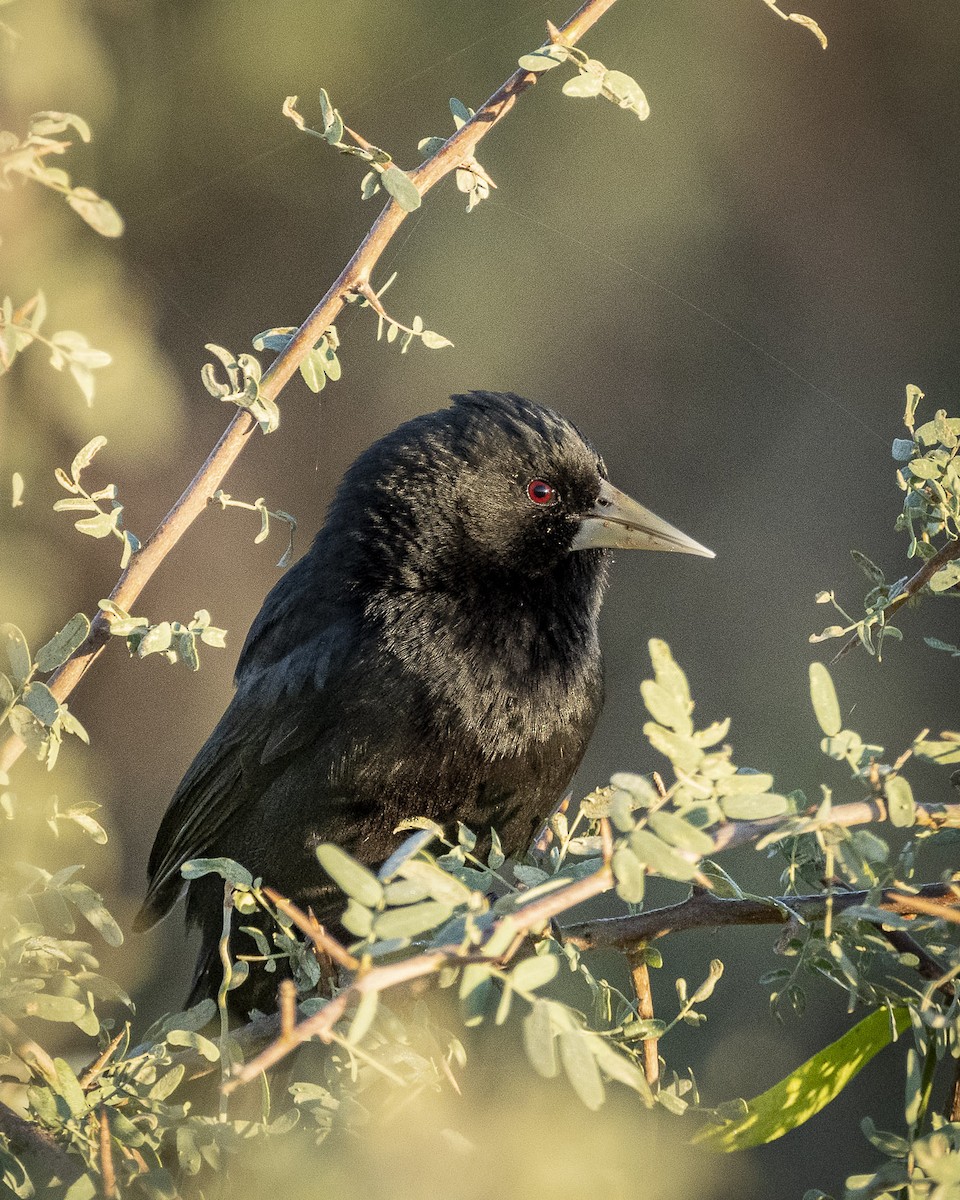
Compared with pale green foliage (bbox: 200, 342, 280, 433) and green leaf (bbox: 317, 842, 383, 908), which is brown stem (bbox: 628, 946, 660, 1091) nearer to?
green leaf (bbox: 317, 842, 383, 908)

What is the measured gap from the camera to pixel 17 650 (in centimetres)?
139

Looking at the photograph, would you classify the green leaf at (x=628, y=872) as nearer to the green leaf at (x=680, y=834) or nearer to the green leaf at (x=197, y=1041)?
the green leaf at (x=680, y=834)

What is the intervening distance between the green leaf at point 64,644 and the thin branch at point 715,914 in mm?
705

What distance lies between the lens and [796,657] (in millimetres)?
4086

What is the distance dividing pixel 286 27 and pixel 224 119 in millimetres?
687

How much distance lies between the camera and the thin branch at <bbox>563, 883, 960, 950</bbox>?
4.49 feet

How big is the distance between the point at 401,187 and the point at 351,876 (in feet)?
2.90

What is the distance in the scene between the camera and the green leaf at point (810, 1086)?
1459 millimetres

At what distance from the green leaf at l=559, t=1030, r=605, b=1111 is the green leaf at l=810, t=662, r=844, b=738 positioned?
339 millimetres

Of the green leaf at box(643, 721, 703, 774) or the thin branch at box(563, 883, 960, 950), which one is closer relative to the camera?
the green leaf at box(643, 721, 703, 774)

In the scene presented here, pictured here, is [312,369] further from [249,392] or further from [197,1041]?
[197,1041]

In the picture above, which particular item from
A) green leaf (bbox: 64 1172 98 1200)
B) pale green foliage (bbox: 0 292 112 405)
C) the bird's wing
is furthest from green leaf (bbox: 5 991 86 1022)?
the bird's wing

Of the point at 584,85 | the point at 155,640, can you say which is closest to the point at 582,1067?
the point at 155,640

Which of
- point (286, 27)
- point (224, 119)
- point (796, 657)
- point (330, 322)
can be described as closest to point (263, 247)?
point (224, 119)
